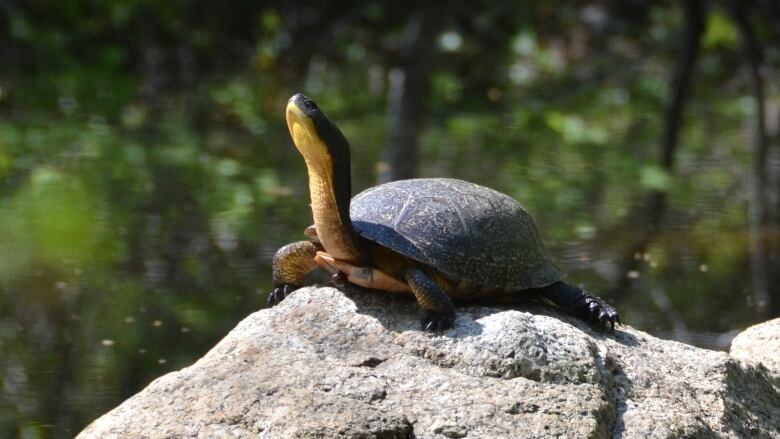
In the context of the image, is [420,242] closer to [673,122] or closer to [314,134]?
[314,134]

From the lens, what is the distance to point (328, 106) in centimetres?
1031

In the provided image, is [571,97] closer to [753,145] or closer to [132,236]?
[753,145]

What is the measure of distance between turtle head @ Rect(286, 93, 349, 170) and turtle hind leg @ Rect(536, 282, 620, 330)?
78cm

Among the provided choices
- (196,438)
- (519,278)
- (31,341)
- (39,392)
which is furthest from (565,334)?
(31,341)

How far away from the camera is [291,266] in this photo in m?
3.51

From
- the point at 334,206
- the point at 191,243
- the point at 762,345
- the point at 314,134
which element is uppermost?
the point at 314,134

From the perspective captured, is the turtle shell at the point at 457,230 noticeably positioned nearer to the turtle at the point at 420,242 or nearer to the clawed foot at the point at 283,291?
the turtle at the point at 420,242

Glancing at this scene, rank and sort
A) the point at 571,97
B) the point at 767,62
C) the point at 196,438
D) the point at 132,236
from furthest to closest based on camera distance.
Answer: the point at 767,62 → the point at 571,97 → the point at 132,236 → the point at 196,438

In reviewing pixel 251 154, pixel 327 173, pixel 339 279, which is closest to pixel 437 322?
pixel 339 279

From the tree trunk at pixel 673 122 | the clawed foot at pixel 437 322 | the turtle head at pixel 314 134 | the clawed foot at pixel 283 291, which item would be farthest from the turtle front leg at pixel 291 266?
the tree trunk at pixel 673 122

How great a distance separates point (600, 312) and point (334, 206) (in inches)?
33.6

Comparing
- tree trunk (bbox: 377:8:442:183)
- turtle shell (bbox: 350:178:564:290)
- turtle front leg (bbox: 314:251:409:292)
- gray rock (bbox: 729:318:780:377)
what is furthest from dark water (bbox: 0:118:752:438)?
turtle shell (bbox: 350:178:564:290)

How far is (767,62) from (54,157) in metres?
8.55

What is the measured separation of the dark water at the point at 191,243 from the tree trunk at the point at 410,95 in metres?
0.20
